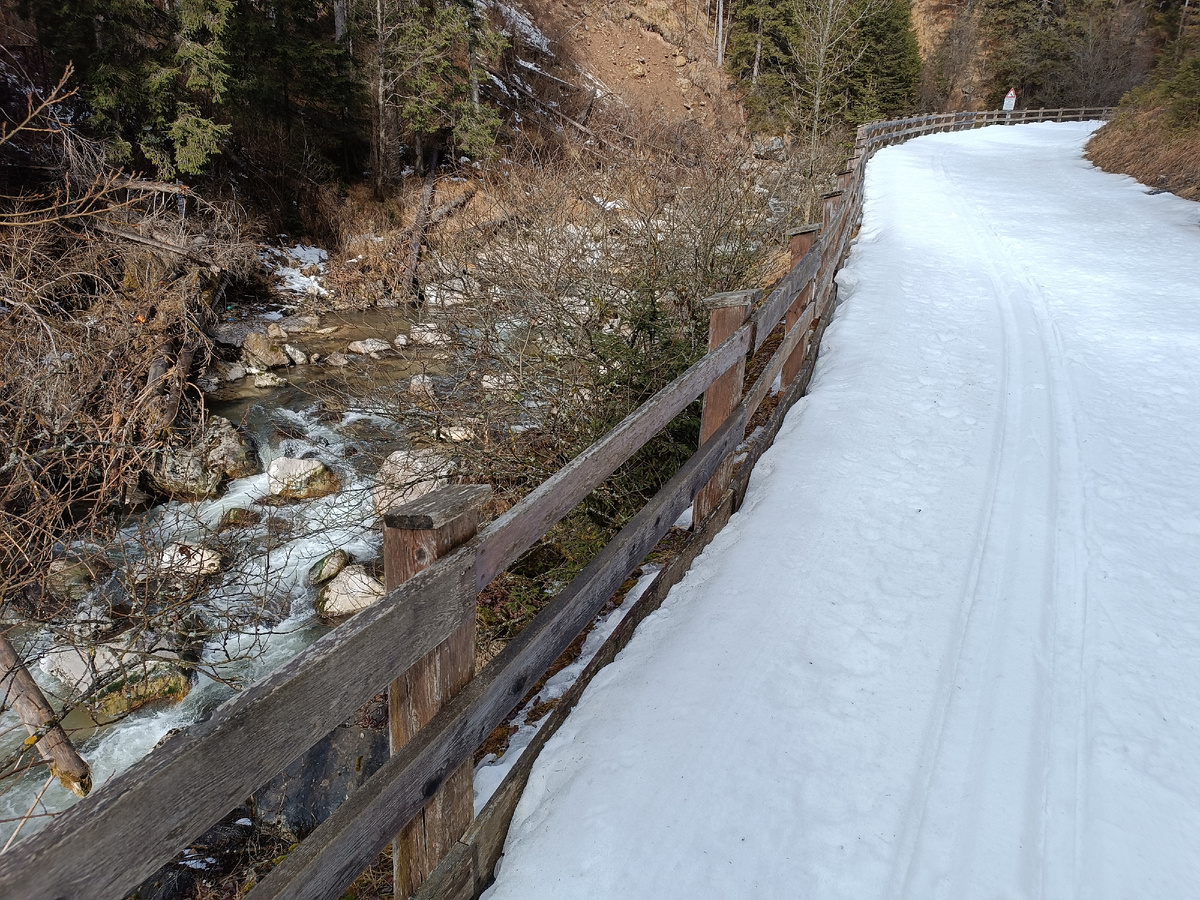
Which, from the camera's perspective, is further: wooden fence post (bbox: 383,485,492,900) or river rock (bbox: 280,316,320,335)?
river rock (bbox: 280,316,320,335)

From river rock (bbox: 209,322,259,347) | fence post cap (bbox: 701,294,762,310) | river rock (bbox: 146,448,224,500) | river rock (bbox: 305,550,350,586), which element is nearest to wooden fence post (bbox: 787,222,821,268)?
fence post cap (bbox: 701,294,762,310)

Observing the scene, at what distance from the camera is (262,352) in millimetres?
14930

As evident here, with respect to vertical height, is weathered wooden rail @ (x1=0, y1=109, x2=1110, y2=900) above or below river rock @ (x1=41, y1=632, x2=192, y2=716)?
above

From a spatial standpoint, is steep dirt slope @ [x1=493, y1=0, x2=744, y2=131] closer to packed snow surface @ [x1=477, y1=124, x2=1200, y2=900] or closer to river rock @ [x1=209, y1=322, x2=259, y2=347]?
river rock @ [x1=209, y1=322, x2=259, y2=347]

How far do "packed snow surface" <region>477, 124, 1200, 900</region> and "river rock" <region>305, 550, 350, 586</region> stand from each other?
6.29 meters

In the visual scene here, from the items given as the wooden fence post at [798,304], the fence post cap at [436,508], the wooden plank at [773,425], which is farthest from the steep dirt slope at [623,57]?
the fence post cap at [436,508]

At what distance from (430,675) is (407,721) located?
150 millimetres

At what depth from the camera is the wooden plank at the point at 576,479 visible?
221 centimetres

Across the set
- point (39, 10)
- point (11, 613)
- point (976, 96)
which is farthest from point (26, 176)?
point (976, 96)

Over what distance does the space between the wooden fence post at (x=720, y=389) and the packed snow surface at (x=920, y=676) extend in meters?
0.24

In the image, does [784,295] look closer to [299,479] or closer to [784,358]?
[784,358]

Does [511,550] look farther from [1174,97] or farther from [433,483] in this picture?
[1174,97]

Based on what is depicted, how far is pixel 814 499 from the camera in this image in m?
4.30

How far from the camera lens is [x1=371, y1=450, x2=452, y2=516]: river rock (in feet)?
24.2
